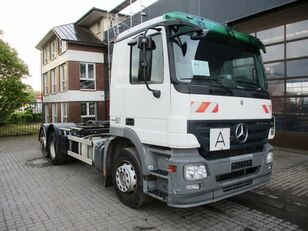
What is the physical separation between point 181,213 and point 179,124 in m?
1.68

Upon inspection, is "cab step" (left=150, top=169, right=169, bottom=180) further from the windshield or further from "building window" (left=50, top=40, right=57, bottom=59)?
"building window" (left=50, top=40, right=57, bottom=59)

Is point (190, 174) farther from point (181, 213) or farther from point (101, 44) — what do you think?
point (101, 44)

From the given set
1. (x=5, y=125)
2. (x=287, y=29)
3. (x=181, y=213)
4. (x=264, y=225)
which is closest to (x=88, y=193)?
(x=181, y=213)

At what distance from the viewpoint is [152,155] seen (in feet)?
13.0

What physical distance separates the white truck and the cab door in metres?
0.01

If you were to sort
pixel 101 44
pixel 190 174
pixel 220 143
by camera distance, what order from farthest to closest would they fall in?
pixel 101 44
pixel 220 143
pixel 190 174

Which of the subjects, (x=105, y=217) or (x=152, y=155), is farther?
(x=105, y=217)

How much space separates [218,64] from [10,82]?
15.5m

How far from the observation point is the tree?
16453mm

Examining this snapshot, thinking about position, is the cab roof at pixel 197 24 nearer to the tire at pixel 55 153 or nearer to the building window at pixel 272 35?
the tire at pixel 55 153

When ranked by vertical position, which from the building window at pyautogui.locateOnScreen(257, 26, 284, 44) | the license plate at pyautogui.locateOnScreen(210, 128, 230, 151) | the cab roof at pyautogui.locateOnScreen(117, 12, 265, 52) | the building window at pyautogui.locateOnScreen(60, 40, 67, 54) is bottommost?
the license plate at pyautogui.locateOnScreen(210, 128, 230, 151)

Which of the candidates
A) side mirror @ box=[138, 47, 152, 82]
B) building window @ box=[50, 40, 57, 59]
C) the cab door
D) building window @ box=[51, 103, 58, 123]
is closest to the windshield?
the cab door

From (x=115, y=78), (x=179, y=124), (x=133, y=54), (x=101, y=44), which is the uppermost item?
(x=101, y=44)

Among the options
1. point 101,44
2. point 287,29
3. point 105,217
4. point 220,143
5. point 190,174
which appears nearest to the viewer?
point 190,174
